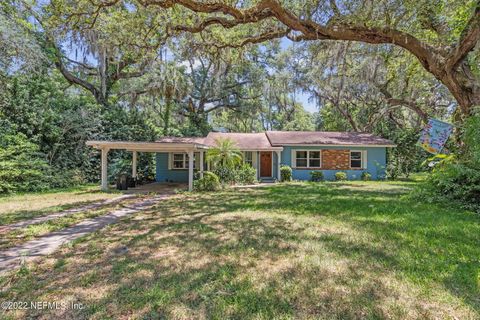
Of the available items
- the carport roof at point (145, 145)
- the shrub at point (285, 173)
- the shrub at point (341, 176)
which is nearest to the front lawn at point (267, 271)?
the carport roof at point (145, 145)

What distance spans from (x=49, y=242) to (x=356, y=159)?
52.7 ft

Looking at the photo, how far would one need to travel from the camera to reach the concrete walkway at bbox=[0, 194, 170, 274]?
3.86 meters

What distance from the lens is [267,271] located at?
3363 mm

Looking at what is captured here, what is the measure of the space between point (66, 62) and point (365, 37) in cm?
1910

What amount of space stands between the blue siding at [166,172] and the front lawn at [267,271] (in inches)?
398

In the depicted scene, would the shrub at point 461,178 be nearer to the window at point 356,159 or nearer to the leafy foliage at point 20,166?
the window at point 356,159

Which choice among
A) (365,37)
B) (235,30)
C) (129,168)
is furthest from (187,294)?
(129,168)

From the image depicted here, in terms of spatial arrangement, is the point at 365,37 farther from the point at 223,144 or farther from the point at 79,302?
the point at 79,302

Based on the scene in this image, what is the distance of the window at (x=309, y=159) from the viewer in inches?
655

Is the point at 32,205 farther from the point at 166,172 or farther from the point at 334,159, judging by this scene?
the point at 334,159

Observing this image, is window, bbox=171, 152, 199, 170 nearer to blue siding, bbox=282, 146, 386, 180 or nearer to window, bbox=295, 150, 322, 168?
blue siding, bbox=282, 146, 386, 180

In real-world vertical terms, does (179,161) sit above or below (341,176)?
above

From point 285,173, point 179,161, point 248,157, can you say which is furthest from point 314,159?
point 179,161

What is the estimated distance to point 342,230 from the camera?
5145 mm
